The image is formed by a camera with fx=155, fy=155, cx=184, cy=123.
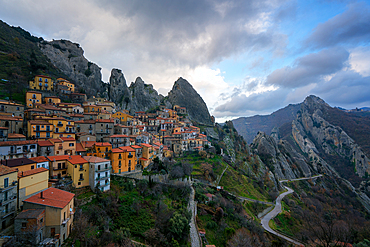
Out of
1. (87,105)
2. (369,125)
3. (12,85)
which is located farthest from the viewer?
(369,125)

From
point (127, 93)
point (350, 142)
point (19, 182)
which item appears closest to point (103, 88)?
point (127, 93)

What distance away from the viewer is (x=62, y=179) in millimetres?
27156

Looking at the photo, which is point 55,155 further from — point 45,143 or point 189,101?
point 189,101

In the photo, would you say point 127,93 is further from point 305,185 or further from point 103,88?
point 305,185

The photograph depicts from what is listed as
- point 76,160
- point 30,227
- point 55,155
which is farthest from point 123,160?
point 30,227

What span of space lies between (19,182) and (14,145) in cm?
1143

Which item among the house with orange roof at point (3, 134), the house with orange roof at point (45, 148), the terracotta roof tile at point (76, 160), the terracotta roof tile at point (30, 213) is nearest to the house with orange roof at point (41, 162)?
the terracotta roof tile at point (76, 160)

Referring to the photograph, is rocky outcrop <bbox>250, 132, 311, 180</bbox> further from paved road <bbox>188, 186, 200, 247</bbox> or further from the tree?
the tree

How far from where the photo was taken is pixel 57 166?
28109 millimetres

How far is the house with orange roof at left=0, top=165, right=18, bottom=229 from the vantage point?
55.5 ft

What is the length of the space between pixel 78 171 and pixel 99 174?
3584mm

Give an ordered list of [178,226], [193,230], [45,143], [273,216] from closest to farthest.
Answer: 1. [178,226]
2. [45,143]
3. [193,230]
4. [273,216]

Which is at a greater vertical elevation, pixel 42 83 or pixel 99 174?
pixel 42 83

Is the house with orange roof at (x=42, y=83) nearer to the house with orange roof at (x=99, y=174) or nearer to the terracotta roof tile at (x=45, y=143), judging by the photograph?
the terracotta roof tile at (x=45, y=143)
